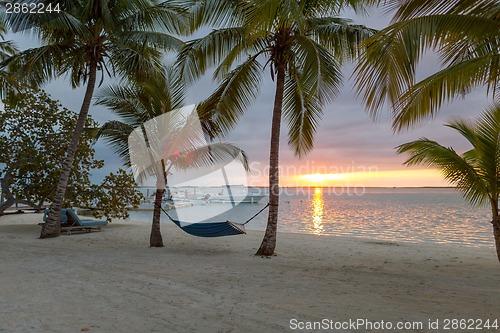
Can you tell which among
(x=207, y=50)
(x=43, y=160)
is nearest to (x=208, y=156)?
(x=207, y=50)

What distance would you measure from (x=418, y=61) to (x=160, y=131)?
231 inches

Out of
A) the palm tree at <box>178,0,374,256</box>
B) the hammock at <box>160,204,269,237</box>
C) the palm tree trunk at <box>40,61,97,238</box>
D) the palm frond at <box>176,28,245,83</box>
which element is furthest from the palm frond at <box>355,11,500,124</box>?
the palm tree trunk at <box>40,61,97,238</box>

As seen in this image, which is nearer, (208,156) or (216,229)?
(216,229)

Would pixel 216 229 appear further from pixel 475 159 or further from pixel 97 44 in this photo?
pixel 97 44

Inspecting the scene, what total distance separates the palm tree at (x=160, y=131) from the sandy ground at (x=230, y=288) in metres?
1.79

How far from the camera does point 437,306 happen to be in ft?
11.5

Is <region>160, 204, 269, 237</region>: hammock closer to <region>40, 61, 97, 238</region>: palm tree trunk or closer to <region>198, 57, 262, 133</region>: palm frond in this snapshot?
<region>198, 57, 262, 133</region>: palm frond

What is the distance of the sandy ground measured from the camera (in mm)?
3006

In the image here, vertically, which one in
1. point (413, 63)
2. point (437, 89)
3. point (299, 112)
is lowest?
point (437, 89)

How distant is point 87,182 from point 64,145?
135 centimetres

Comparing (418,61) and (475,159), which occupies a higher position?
(418,61)

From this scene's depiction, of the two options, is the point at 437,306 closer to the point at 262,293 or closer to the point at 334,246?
the point at 262,293

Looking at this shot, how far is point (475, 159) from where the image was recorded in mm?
5191

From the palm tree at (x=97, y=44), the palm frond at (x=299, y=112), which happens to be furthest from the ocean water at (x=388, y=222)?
the palm tree at (x=97, y=44)
